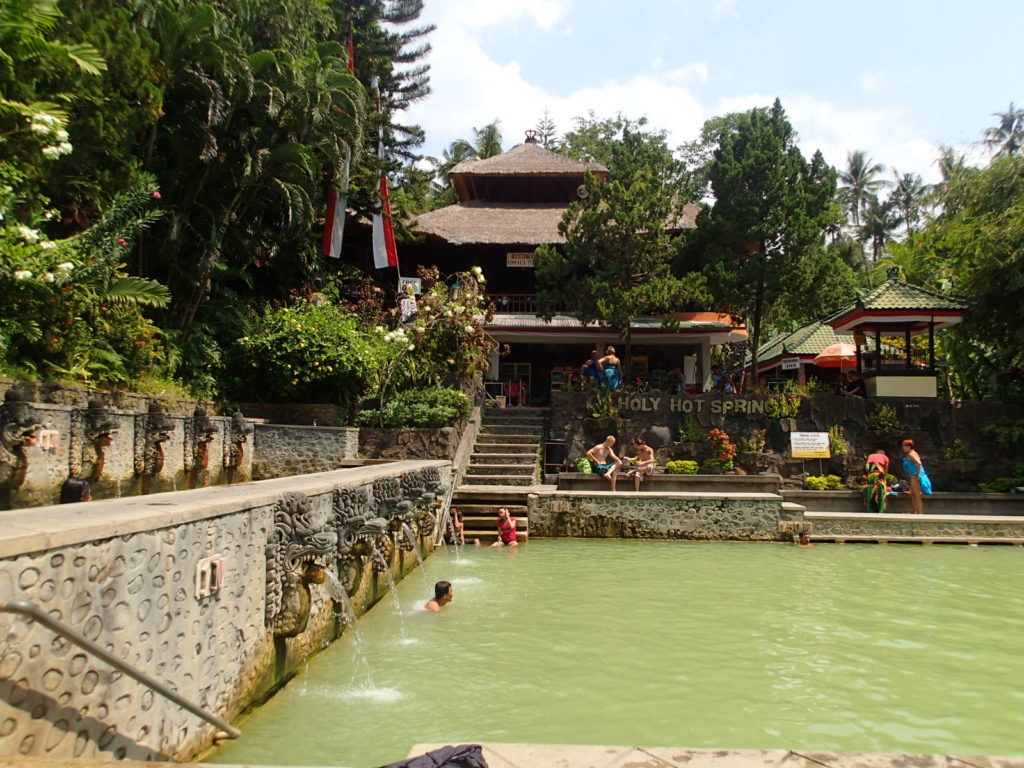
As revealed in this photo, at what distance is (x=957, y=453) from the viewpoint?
53.8 feet

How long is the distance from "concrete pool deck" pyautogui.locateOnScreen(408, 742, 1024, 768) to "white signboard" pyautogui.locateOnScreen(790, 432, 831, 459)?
47.0 feet

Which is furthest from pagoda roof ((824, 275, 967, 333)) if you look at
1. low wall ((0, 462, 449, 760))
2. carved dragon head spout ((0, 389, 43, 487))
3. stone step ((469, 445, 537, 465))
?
carved dragon head spout ((0, 389, 43, 487))

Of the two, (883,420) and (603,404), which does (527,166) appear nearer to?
(603,404)

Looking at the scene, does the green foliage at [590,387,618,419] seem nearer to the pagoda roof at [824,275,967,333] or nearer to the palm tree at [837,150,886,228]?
the pagoda roof at [824,275,967,333]

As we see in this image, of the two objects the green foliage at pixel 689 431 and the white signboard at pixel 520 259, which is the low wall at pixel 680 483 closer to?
the green foliage at pixel 689 431

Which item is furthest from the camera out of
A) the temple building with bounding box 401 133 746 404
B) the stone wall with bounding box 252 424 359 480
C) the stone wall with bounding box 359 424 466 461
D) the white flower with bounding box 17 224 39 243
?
the temple building with bounding box 401 133 746 404

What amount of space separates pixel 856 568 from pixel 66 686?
32.0 feet

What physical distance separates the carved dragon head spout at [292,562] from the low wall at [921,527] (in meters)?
9.69

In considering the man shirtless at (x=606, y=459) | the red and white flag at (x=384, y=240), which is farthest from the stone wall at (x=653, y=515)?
the red and white flag at (x=384, y=240)

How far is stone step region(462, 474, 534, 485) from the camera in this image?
1435 centimetres

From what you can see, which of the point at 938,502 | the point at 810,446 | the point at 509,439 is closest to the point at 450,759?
the point at 509,439

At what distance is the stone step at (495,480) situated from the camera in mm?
14352

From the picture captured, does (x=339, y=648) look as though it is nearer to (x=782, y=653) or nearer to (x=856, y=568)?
(x=782, y=653)

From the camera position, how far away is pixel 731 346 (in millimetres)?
34438
